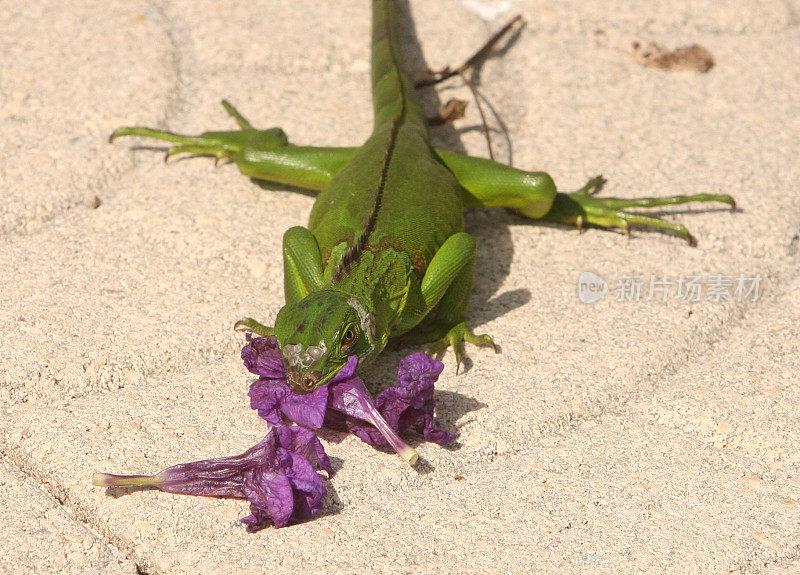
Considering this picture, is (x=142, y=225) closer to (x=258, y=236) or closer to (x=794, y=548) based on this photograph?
(x=258, y=236)

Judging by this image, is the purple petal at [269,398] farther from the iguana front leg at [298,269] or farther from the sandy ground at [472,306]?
the iguana front leg at [298,269]

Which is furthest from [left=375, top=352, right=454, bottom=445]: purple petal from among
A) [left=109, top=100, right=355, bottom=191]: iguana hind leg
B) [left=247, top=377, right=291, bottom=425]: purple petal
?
[left=109, top=100, right=355, bottom=191]: iguana hind leg

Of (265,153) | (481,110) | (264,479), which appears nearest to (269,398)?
(264,479)

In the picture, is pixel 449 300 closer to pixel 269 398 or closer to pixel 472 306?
pixel 472 306

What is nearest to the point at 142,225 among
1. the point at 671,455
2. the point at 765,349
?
the point at 671,455

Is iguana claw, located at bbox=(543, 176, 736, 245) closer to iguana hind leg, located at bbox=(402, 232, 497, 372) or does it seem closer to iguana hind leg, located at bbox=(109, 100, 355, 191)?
iguana hind leg, located at bbox=(402, 232, 497, 372)

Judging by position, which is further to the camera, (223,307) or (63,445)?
(223,307)

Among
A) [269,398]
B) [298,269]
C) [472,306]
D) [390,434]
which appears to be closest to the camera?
[390,434]
